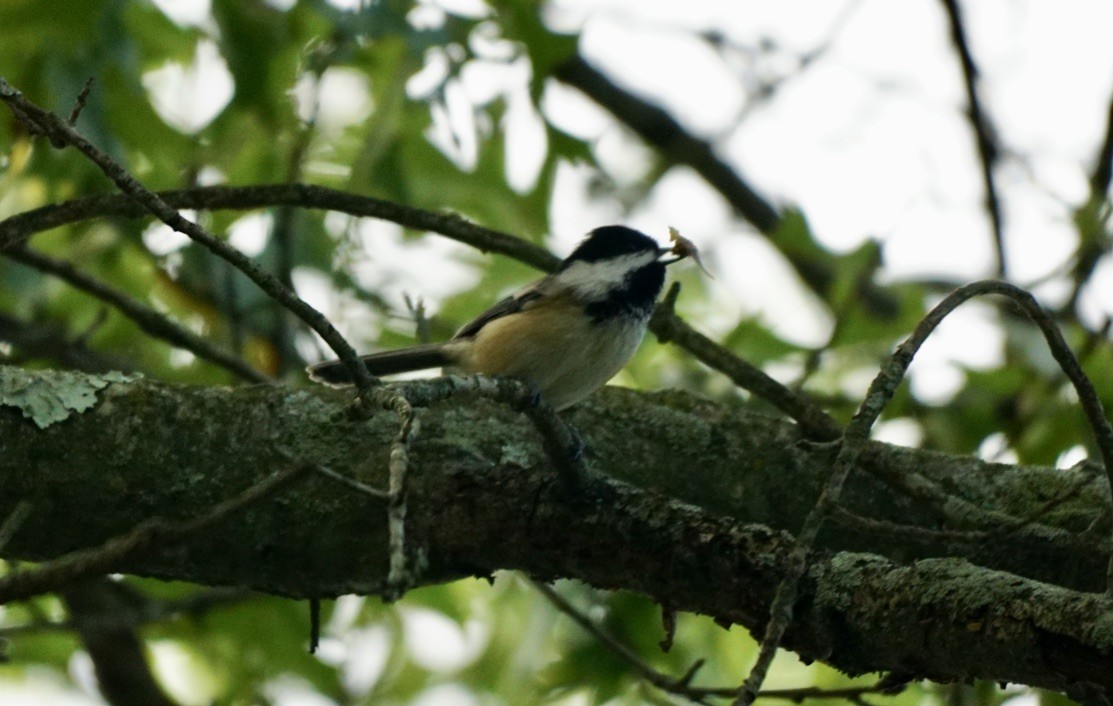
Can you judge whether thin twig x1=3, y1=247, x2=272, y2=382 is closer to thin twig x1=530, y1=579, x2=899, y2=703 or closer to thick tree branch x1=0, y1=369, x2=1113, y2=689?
thick tree branch x1=0, y1=369, x2=1113, y2=689

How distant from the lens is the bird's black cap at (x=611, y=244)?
5395 mm

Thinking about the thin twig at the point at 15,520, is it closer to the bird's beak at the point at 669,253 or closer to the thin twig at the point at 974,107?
the bird's beak at the point at 669,253

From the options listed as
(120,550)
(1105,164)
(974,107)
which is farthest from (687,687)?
(1105,164)

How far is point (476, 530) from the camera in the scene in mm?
3217

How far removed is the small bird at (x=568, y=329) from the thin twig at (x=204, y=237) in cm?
160

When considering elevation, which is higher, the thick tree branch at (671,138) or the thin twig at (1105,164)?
the thick tree branch at (671,138)

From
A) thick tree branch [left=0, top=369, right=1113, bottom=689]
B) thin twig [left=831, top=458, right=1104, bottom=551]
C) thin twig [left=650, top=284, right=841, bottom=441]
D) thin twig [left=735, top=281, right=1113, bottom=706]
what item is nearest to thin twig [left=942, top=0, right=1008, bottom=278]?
thin twig [left=650, top=284, right=841, bottom=441]

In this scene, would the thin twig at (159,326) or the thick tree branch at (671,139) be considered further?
the thick tree branch at (671,139)

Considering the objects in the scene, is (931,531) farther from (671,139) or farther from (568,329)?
(671,139)

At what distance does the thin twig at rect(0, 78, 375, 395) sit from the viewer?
8.64 ft

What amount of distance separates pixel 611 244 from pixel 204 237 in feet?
9.93

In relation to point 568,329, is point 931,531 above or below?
below

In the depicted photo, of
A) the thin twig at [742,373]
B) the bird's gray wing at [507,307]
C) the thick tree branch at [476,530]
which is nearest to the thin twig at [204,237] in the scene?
the thick tree branch at [476,530]

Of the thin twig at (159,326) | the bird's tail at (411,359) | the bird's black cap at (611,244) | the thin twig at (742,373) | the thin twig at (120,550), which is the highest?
the bird's black cap at (611,244)
